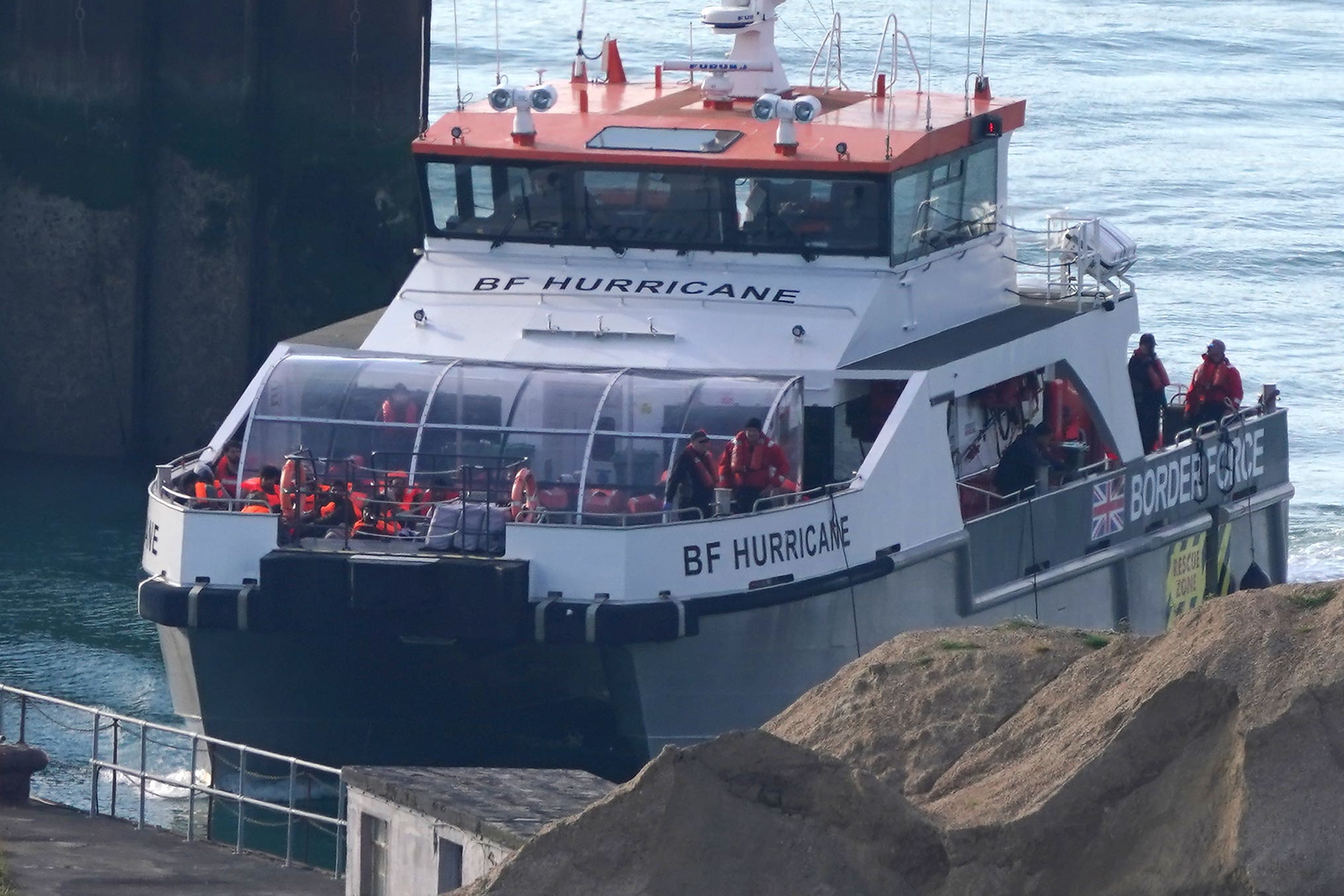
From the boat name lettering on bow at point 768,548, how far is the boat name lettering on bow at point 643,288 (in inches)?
74.9

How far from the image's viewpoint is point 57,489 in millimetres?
22750

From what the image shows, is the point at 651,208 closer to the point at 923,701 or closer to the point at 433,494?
the point at 433,494

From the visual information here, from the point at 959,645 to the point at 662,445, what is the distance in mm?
5084

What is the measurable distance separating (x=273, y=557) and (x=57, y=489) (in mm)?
10247

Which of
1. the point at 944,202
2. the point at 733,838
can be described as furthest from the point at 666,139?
the point at 733,838

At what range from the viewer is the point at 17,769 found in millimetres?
12438

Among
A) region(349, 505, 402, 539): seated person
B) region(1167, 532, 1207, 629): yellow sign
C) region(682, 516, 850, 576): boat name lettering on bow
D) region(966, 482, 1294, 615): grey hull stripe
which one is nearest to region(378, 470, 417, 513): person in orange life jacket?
region(349, 505, 402, 539): seated person

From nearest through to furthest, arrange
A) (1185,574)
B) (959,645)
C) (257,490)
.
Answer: (959,645), (257,490), (1185,574)

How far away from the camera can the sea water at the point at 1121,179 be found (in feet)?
66.3

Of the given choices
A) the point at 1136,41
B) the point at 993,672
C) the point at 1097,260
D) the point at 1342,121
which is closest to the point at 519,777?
the point at 993,672

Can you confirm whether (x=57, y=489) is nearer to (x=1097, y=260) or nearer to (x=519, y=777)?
(x=1097, y=260)

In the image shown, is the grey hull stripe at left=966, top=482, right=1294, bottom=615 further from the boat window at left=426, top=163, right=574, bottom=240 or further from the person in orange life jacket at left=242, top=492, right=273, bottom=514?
the person in orange life jacket at left=242, top=492, right=273, bottom=514

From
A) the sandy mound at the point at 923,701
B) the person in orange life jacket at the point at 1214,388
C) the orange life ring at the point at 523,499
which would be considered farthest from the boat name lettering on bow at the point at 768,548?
the person in orange life jacket at the point at 1214,388

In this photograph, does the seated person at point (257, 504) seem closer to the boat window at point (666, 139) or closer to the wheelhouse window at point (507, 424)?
the wheelhouse window at point (507, 424)
